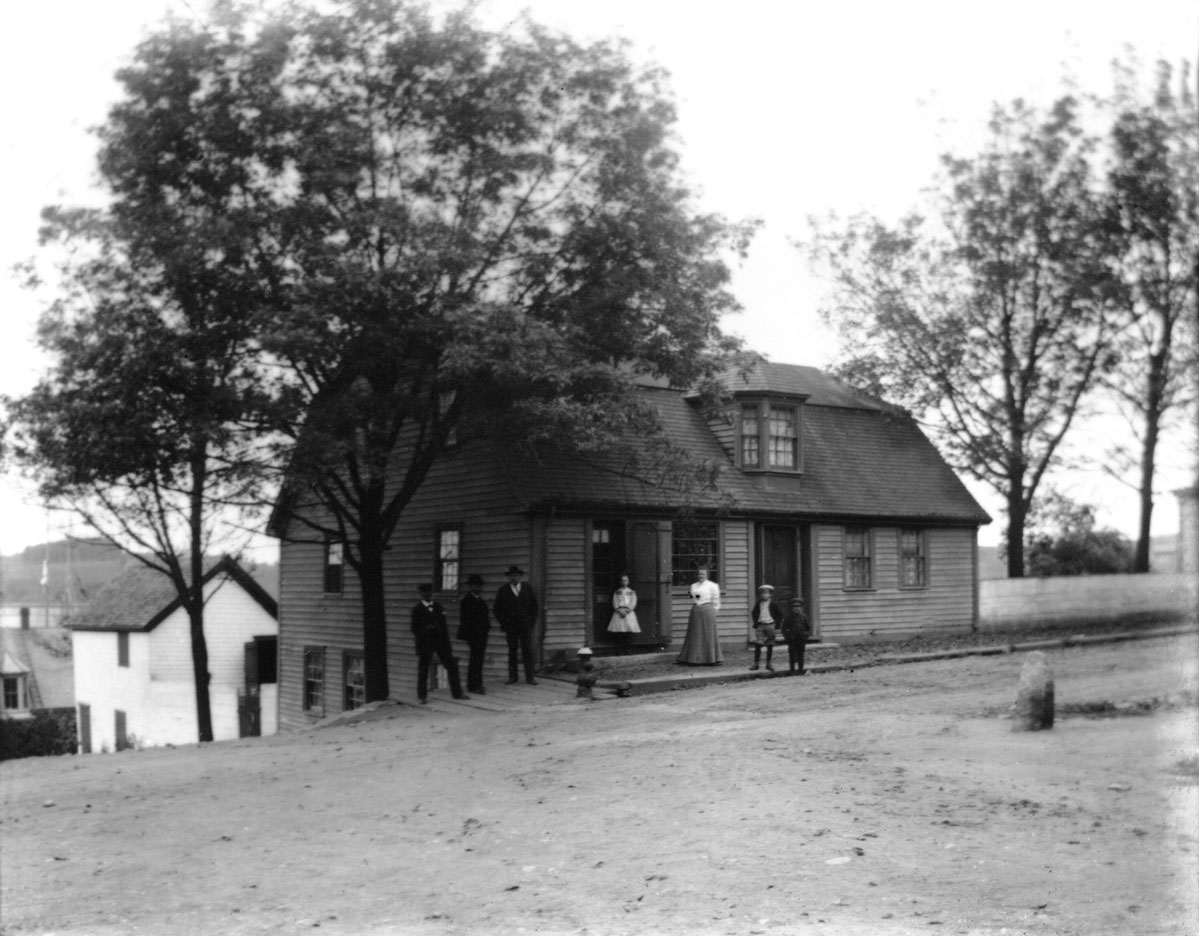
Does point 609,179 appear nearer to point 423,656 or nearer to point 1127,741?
point 423,656

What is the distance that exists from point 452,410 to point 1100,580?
11.3 metres

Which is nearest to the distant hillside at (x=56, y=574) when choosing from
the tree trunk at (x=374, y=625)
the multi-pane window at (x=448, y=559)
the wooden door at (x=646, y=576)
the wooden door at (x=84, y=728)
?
Result: the wooden door at (x=84, y=728)

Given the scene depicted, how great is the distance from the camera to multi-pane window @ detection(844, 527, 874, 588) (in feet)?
75.5

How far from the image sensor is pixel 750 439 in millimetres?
21984

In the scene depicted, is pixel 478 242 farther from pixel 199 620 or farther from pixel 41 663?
pixel 41 663

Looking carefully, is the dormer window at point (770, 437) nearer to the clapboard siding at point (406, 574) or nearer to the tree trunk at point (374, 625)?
the clapboard siding at point (406, 574)

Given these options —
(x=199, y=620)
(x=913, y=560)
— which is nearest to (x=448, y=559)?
(x=199, y=620)

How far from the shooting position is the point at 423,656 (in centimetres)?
1736

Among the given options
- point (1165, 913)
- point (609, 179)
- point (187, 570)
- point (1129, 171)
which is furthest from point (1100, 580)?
point (187, 570)

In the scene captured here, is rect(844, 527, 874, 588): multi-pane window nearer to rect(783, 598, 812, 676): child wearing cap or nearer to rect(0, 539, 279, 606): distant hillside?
rect(783, 598, 812, 676): child wearing cap

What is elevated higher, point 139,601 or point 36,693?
point 139,601

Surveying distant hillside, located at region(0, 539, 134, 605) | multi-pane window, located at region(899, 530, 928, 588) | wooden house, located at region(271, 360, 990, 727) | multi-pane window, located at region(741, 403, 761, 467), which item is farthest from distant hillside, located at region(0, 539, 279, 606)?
multi-pane window, located at region(741, 403, 761, 467)

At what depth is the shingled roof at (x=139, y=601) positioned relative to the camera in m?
35.5

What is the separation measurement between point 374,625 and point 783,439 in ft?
25.5
